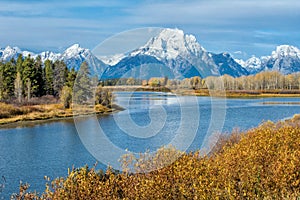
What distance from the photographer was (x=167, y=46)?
456 inches

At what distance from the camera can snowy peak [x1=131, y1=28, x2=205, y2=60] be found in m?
11.2

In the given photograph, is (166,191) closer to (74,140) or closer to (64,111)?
(74,140)

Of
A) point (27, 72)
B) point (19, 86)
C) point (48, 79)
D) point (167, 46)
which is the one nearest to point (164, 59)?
point (167, 46)

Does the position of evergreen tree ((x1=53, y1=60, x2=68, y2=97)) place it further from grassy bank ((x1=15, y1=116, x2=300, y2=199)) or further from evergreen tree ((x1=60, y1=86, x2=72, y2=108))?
grassy bank ((x1=15, y1=116, x2=300, y2=199))

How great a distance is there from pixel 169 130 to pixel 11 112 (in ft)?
130

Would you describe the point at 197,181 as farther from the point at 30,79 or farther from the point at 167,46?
the point at 30,79

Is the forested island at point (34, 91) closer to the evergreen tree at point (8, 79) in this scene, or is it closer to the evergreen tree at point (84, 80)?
the evergreen tree at point (8, 79)

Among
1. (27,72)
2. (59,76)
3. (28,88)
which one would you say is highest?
(27,72)

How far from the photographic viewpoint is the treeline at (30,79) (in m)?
60.9

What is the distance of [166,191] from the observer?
9.51 metres

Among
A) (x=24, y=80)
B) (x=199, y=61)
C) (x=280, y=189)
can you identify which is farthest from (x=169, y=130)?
(x=24, y=80)

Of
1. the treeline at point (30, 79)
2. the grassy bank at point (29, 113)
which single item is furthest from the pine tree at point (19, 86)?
the grassy bank at point (29, 113)

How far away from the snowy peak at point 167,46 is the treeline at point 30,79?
49.5 meters

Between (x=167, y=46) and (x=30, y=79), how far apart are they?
55.1m
